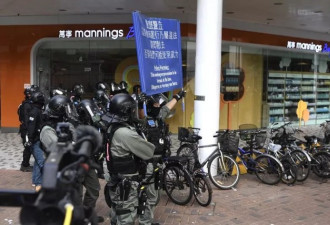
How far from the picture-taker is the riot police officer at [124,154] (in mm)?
3889

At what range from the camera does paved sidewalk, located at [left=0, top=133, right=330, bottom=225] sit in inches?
213

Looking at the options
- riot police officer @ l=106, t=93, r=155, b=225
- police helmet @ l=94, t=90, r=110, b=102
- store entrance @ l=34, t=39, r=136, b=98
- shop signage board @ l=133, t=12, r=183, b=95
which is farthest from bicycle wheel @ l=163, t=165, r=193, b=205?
store entrance @ l=34, t=39, r=136, b=98

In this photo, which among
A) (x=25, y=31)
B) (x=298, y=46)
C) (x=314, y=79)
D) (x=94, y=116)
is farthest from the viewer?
(x=314, y=79)

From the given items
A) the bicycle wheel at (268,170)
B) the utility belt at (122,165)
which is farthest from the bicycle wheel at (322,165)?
the utility belt at (122,165)

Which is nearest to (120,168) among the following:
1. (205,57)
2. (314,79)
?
(205,57)

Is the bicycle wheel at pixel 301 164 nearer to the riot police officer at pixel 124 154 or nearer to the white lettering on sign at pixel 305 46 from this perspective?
the riot police officer at pixel 124 154

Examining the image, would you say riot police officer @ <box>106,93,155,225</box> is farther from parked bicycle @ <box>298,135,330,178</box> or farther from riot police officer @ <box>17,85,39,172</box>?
parked bicycle @ <box>298,135,330,178</box>

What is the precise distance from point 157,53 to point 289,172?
349 centimetres

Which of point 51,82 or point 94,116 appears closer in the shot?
point 94,116

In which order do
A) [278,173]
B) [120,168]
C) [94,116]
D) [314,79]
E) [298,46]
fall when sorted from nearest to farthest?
[120,168] → [94,116] → [278,173] → [298,46] → [314,79]

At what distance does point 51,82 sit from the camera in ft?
46.6

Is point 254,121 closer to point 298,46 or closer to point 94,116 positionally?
point 298,46

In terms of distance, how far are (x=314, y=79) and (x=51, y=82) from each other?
37.9 ft

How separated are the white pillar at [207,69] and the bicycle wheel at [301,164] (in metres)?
1.66
